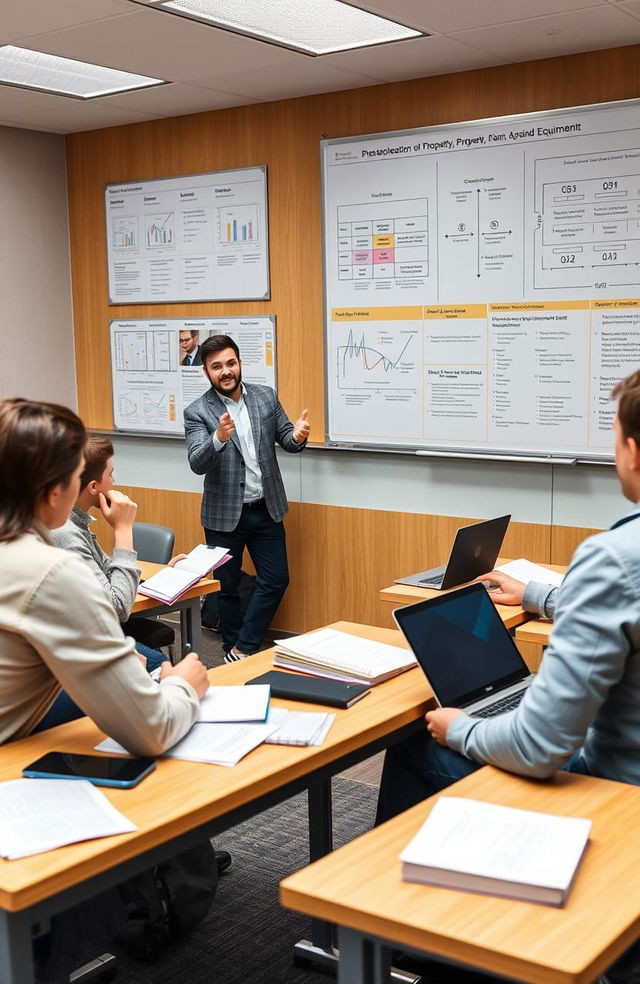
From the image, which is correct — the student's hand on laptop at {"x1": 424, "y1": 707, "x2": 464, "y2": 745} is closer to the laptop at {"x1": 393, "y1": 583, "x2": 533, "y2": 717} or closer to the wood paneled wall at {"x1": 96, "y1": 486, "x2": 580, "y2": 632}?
the laptop at {"x1": 393, "y1": 583, "x2": 533, "y2": 717}

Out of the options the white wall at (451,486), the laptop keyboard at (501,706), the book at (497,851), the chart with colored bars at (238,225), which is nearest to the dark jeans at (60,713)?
the laptop keyboard at (501,706)

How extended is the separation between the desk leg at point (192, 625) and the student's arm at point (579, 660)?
213 cm

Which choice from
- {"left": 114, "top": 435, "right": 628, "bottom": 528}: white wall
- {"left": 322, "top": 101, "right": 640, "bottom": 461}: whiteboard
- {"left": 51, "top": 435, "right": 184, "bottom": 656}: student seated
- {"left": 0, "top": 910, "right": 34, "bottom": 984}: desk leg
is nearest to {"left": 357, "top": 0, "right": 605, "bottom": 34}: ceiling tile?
{"left": 322, "top": 101, "right": 640, "bottom": 461}: whiteboard

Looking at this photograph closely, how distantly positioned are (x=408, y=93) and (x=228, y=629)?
2761 millimetres

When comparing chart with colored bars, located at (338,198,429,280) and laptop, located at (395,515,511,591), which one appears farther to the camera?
chart with colored bars, located at (338,198,429,280)

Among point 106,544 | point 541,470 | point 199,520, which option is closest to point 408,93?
point 541,470

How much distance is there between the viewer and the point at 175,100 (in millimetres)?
5297

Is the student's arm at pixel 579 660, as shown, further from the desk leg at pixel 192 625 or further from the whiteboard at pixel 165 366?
the whiteboard at pixel 165 366

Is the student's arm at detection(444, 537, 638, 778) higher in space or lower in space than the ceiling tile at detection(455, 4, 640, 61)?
lower

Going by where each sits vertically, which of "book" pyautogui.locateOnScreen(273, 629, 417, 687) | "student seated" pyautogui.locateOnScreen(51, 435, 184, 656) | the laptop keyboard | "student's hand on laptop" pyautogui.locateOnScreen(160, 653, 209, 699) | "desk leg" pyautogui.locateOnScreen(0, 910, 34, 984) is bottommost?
"desk leg" pyautogui.locateOnScreen(0, 910, 34, 984)

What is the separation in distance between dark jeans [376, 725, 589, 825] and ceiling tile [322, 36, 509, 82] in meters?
2.95

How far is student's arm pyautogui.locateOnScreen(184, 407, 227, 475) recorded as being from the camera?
5.09 meters

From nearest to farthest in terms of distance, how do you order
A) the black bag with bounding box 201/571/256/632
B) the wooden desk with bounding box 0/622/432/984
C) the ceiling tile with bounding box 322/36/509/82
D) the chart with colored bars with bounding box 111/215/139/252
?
the wooden desk with bounding box 0/622/432/984 → the ceiling tile with bounding box 322/36/509/82 → the black bag with bounding box 201/571/256/632 → the chart with colored bars with bounding box 111/215/139/252

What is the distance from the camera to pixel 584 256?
4410 millimetres
